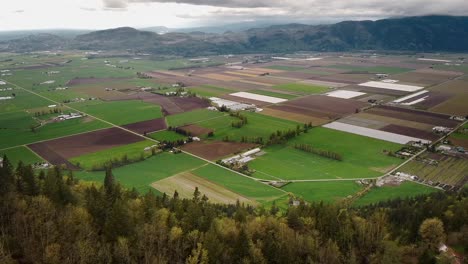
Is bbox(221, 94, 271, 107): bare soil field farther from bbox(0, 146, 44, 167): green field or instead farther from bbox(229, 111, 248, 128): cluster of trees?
bbox(0, 146, 44, 167): green field

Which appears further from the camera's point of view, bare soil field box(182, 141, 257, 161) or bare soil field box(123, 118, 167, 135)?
bare soil field box(123, 118, 167, 135)

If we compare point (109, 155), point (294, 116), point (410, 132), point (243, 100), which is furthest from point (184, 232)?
point (243, 100)

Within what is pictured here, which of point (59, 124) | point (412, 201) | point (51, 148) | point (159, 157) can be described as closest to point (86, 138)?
point (51, 148)

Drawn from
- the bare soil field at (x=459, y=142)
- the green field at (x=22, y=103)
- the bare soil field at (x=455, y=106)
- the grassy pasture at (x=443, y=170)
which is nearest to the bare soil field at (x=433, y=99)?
the bare soil field at (x=455, y=106)

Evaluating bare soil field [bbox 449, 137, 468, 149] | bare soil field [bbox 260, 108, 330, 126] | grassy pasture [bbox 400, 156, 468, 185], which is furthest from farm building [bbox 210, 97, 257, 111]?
grassy pasture [bbox 400, 156, 468, 185]

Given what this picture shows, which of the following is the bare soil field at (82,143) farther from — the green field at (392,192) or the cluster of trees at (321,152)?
the green field at (392,192)

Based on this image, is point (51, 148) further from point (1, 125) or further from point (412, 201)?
point (412, 201)
